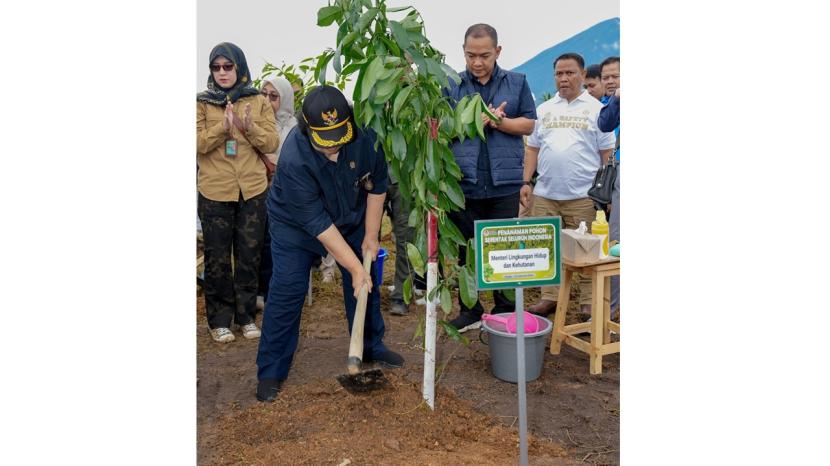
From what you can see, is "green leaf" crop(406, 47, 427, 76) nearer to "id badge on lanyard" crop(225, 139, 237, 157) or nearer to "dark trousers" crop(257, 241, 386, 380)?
"dark trousers" crop(257, 241, 386, 380)

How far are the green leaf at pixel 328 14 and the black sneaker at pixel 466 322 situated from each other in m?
1.96

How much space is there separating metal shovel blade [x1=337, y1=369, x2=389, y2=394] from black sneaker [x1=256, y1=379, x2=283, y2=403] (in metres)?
0.49

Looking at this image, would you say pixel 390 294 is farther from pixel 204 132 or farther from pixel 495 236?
pixel 495 236

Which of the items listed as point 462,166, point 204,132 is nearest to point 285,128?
point 204,132

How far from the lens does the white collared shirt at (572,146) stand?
398 centimetres

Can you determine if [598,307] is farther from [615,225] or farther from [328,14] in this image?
Answer: [328,14]

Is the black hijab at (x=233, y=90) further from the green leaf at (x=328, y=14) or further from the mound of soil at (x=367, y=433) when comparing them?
the mound of soil at (x=367, y=433)

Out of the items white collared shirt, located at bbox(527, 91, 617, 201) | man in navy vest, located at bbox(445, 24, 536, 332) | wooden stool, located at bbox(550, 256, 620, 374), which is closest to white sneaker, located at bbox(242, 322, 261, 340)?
man in navy vest, located at bbox(445, 24, 536, 332)

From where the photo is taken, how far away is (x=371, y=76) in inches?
91.7

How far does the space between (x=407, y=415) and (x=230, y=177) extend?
1.68 meters

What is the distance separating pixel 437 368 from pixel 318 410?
79cm

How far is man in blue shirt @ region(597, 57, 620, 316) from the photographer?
11.9 ft

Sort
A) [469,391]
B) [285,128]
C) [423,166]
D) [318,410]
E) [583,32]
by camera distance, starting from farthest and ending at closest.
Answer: [285,128] → [583,32] → [469,391] → [318,410] → [423,166]

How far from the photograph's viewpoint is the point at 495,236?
2.14 meters
